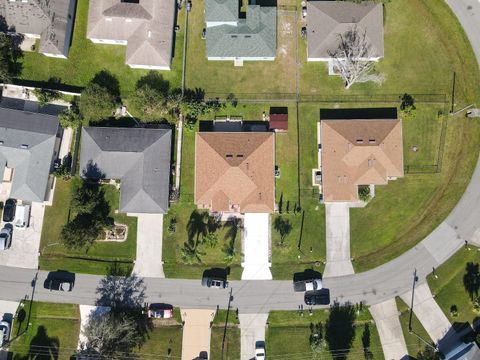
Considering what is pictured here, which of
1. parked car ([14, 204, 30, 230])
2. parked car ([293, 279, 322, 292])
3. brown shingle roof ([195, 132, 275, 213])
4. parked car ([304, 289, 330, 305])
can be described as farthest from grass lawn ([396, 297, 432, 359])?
parked car ([14, 204, 30, 230])

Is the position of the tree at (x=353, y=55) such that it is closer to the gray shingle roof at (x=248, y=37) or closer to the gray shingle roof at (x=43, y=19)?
the gray shingle roof at (x=248, y=37)

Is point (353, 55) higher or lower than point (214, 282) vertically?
higher

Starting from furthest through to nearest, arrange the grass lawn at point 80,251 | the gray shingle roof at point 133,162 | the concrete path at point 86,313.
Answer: the grass lawn at point 80,251 → the concrete path at point 86,313 → the gray shingle roof at point 133,162

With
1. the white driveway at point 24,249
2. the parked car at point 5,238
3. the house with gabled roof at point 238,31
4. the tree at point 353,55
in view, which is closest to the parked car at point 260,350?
the white driveway at point 24,249

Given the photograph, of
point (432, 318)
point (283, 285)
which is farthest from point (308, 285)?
point (432, 318)

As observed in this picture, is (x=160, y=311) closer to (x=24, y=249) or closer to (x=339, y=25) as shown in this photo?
(x=24, y=249)
